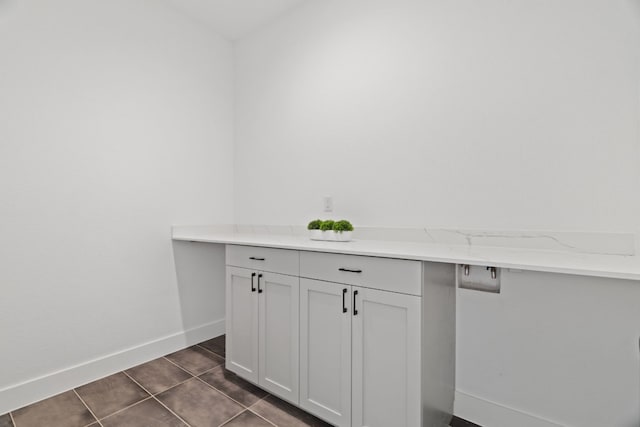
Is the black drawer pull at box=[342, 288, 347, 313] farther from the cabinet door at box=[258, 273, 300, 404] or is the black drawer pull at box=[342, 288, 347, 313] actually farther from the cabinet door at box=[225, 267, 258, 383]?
the cabinet door at box=[225, 267, 258, 383]

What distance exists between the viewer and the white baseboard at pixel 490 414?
144 cm

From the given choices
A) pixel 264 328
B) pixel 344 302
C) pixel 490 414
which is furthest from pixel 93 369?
pixel 490 414

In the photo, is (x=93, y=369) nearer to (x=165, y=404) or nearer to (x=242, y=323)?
(x=165, y=404)

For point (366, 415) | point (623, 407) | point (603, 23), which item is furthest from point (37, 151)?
point (623, 407)

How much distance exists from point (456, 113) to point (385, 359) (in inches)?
51.5

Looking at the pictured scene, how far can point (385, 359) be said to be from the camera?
1.33 m

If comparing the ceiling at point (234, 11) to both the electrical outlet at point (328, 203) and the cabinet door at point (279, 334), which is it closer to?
the electrical outlet at point (328, 203)

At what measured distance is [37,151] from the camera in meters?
1.76

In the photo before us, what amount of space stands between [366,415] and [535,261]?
0.97 metres

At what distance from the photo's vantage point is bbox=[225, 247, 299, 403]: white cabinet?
166 cm

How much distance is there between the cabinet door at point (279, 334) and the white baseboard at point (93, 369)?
984 mm

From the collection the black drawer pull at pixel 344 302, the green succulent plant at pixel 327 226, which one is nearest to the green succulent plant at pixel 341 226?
the green succulent plant at pixel 327 226

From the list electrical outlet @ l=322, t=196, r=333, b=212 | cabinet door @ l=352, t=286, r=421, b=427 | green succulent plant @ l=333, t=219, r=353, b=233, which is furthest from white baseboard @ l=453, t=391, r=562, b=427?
electrical outlet @ l=322, t=196, r=333, b=212

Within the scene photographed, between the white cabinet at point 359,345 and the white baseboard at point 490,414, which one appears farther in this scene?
the white baseboard at point 490,414
